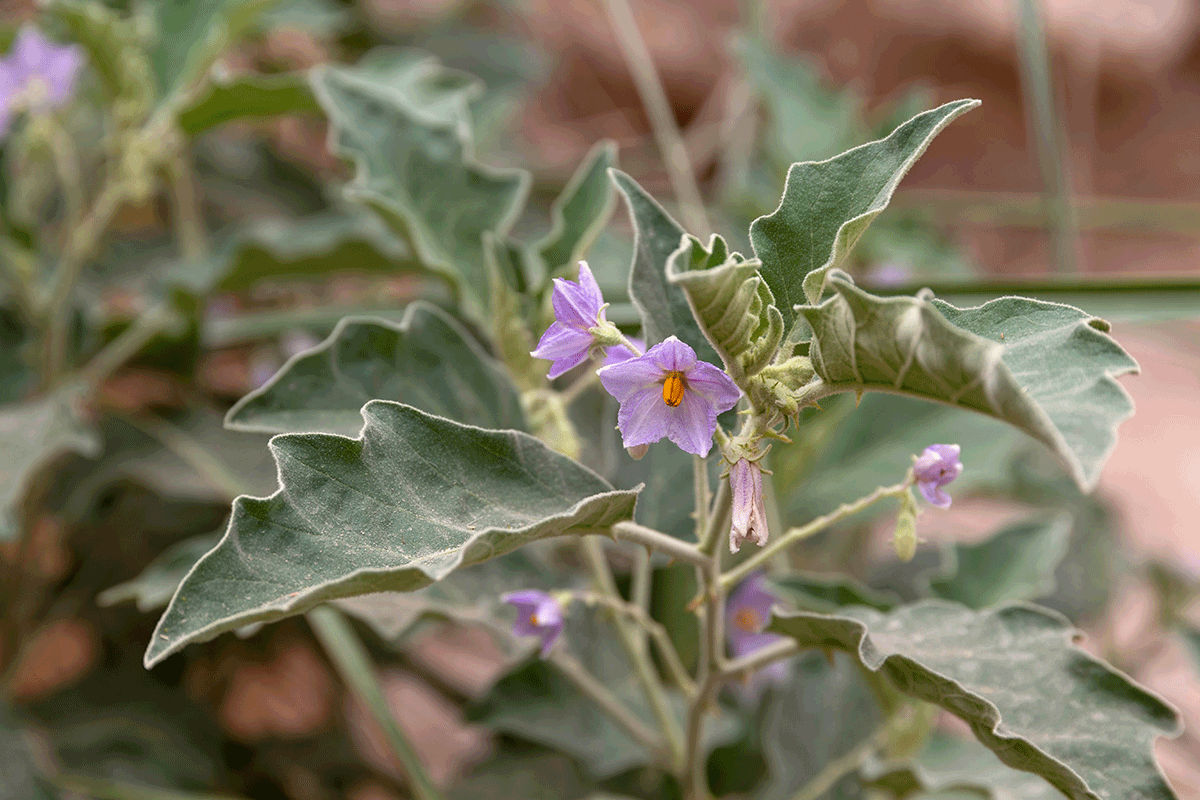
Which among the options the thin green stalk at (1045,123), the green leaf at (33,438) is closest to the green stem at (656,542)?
the green leaf at (33,438)

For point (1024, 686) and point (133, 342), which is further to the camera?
point (133, 342)

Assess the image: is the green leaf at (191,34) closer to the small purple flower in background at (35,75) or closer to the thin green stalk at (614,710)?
the small purple flower in background at (35,75)

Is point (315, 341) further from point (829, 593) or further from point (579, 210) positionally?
point (829, 593)

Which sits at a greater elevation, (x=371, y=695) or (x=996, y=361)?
(x=996, y=361)

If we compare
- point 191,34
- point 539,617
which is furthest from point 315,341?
point 539,617

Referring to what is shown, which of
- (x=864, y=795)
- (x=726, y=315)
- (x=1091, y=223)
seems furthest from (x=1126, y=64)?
(x=726, y=315)

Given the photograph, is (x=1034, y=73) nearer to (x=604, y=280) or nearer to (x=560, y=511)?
(x=604, y=280)

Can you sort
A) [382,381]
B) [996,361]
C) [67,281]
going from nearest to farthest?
1. [996,361]
2. [382,381]
3. [67,281]
